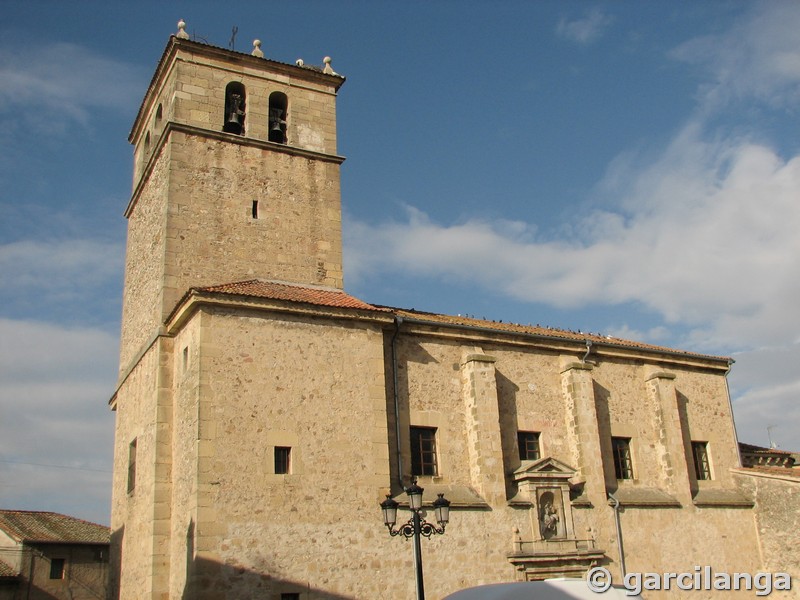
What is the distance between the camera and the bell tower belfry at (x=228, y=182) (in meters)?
17.4

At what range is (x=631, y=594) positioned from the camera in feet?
32.6

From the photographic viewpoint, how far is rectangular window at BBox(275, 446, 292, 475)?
14.5 meters

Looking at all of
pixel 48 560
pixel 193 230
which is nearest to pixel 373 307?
pixel 193 230

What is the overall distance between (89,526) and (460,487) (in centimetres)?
2438

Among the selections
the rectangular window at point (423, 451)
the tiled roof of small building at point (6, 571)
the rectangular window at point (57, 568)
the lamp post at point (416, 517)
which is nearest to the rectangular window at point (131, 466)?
the rectangular window at point (423, 451)

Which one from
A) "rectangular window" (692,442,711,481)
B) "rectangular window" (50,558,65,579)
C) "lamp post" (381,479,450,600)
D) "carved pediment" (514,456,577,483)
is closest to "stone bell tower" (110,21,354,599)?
"lamp post" (381,479,450,600)

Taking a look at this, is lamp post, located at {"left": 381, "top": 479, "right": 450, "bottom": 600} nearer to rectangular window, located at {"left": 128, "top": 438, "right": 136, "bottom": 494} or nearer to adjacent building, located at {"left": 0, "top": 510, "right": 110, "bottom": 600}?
rectangular window, located at {"left": 128, "top": 438, "right": 136, "bottom": 494}

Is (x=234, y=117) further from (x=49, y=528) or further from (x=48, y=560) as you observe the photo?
(x=49, y=528)

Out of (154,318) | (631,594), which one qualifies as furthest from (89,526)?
(631,594)

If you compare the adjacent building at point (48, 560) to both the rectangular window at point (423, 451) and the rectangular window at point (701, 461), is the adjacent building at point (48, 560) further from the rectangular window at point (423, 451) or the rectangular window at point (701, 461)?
the rectangular window at point (701, 461)

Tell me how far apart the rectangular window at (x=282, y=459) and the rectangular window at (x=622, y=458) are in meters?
8.72

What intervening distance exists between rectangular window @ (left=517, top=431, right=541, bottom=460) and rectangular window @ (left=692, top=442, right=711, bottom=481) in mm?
5196

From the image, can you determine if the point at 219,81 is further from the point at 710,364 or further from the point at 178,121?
the point at 710,364

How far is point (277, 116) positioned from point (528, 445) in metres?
10.2
